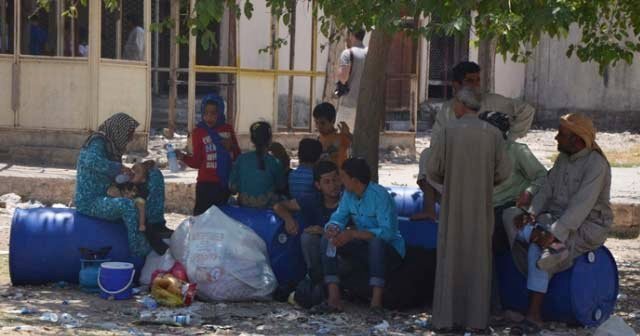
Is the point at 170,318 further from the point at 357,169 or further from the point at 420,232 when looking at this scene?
the point at 420,232

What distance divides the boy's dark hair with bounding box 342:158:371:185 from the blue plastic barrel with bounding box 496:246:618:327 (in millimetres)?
1041

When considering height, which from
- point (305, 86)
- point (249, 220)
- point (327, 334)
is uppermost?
point (305, 86)

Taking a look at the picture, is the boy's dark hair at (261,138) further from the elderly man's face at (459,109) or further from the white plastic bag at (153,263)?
the elderly man's face at (459,109)

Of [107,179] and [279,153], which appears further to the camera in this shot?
[279,153]

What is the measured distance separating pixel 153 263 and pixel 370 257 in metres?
→ 1.69

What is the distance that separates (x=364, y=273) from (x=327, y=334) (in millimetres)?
791

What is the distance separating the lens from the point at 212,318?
288 inches

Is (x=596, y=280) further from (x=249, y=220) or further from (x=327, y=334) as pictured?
(x=249, y=220)

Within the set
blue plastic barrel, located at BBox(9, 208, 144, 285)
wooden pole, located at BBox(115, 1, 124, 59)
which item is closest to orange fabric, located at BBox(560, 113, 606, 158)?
blue plastic barrel, located at BBox(9, 208, 144, 285)

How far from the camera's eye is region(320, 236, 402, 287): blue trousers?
741 centimetres

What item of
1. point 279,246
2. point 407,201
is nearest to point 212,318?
point 279,246

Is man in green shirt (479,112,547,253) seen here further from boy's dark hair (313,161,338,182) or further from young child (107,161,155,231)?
young child (107,161,155,231)

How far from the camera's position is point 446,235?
6.96m

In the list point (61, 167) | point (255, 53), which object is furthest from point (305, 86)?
point (61, 167)
